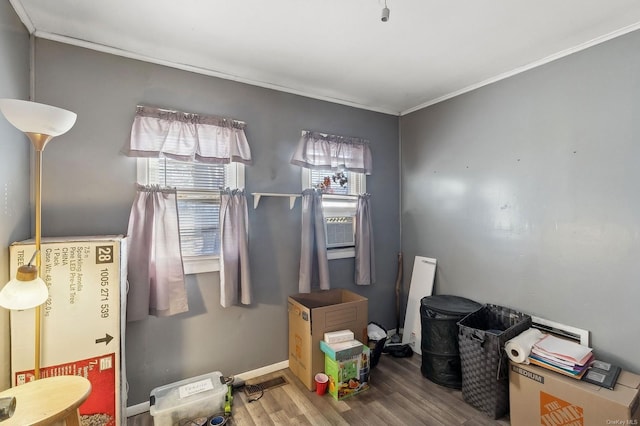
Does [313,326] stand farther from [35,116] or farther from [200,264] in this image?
[35,116]

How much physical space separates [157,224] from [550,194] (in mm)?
2807

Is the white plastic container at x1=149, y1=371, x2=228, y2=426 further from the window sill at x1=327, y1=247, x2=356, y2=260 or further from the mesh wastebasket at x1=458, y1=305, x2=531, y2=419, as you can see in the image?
the mesh wastebasket at x1=458, y1=305, x2=531, y2=419

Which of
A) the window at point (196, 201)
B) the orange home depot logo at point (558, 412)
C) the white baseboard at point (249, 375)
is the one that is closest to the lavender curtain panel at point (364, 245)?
the white baseboard at point (249, 375)

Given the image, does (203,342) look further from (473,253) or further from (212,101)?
(473,253)

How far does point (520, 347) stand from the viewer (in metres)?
1.88

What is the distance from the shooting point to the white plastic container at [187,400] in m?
1.86

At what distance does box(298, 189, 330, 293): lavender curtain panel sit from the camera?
261cm

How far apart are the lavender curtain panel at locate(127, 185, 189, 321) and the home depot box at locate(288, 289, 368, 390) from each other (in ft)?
2.90

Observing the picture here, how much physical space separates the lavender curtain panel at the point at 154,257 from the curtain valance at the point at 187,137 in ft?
0.93

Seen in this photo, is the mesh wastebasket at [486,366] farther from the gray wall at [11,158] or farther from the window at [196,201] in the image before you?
the gray wall at [11,158]

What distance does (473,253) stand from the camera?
2664mm

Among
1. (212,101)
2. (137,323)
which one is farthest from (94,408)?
(212,101)

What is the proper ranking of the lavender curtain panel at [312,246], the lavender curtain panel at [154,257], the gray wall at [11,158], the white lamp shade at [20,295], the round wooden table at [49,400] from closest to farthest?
1. the round wooden table at [49,400]
2. the white lamp shade at [20,295]
3. the gray wall at [11,158]
4. the lavender curtain panel at [154,257]
5. the lavender curtain panel at [312,246]

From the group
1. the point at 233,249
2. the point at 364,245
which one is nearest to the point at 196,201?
the point at 233,249
